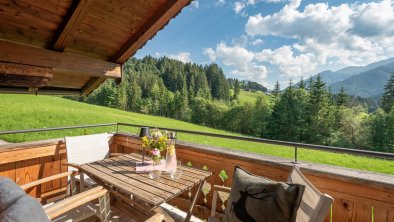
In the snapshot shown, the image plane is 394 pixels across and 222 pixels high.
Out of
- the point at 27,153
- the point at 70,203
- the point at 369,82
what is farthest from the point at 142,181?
the point at 369,82

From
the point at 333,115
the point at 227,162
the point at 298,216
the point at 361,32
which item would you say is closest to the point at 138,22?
the point at 227,162

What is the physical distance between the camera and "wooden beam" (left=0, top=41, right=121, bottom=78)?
243 centimetres

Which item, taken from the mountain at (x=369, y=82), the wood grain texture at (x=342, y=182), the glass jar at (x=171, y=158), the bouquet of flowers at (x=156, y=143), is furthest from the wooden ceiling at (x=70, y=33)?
the mountain at (x=369, y=82)

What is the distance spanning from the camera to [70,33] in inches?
101

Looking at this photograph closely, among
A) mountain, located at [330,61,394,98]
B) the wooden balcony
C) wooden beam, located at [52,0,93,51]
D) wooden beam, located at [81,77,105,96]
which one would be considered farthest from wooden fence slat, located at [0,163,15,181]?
mountain, located at [330,61,394,98]

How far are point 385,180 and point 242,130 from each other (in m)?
34.1

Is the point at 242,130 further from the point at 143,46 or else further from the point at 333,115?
the point at 143,46

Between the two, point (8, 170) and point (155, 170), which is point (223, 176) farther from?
point (8, 170)

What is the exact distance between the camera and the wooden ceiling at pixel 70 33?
233 centimetres

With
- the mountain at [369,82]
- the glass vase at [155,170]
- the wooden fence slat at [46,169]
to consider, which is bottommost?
the wooden fence slat at [46,169]

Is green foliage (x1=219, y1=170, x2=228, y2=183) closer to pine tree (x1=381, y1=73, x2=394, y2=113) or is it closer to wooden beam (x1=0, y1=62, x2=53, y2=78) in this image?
wooden beam (x1=0, y1=62, x2=53, y2=78)

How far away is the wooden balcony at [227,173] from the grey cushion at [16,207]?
1820 millimetres

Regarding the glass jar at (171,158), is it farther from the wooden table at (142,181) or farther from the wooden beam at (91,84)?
the wooden beam at (91,84)

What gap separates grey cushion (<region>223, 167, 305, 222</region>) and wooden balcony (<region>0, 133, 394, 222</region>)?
583 mm
